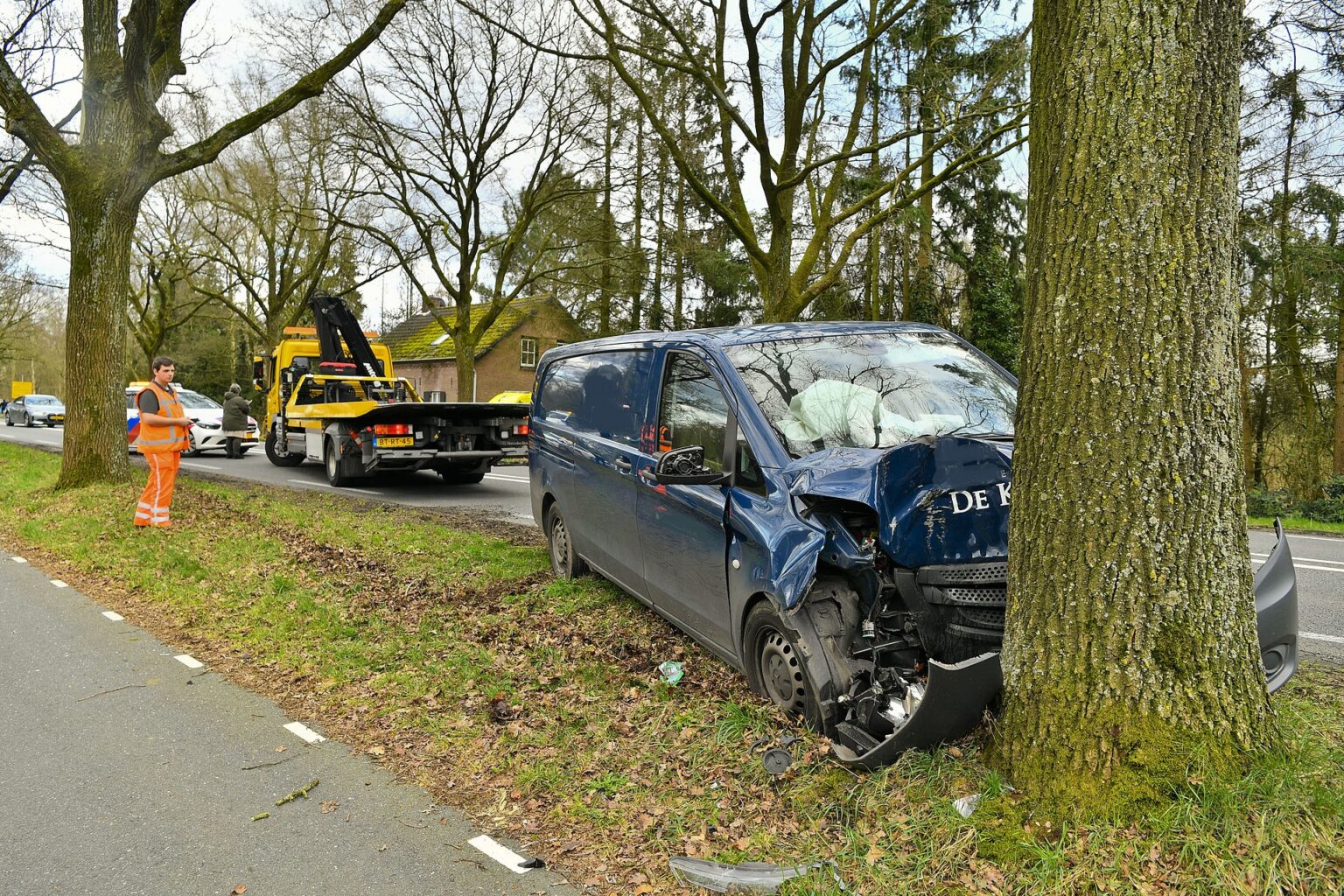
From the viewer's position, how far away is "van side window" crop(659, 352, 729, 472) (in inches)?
174

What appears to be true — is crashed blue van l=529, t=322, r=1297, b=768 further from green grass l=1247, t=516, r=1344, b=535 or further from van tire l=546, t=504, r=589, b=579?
green grass l=1247, t=516, r=1344, b=535

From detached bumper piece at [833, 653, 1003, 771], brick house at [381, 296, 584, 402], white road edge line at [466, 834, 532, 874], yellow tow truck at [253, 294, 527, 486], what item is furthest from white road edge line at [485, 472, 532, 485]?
brick house at [381, 296, 584, 402]

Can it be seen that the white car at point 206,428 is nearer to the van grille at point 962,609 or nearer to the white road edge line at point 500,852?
the white road edge line at point 500,852

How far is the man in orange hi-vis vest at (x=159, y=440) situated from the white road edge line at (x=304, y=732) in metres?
5.60

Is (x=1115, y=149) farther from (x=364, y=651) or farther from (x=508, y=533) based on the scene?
(x=508, y=533)

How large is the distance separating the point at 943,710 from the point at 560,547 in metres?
4.14

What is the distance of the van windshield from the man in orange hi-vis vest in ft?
23.4

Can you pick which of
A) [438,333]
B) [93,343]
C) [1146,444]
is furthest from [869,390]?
[438,333]

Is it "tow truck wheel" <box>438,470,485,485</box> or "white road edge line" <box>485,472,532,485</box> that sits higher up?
"tow truck wheel" <box>438,470,485,485</box>

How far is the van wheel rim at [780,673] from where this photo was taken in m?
3.69

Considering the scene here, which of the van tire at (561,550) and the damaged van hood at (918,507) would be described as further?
the van tire at (561,550)

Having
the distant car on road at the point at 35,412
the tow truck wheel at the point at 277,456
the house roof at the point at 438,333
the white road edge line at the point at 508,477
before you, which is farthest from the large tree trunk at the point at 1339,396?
the distant car on road at the point at 35,412

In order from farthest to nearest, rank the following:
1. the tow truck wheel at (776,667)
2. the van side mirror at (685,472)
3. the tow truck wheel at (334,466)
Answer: the tow truck wheel at (334,466) → the van side mirror at (685,472) → the tow truck wheel at (776,667)

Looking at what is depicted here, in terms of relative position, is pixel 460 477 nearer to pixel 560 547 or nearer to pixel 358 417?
pixel 358 417
